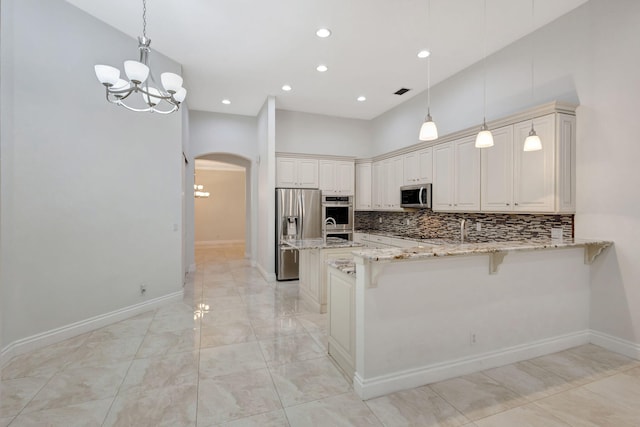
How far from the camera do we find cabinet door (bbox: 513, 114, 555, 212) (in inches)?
125

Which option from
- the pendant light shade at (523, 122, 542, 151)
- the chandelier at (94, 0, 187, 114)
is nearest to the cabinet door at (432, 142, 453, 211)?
the pendant light shade at (523, 122, 542, 151)

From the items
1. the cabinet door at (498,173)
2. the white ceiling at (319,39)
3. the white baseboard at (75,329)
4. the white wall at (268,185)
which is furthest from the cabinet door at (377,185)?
the white baseboard at (75,329)

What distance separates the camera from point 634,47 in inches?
112

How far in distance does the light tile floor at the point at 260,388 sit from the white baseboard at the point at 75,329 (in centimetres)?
8

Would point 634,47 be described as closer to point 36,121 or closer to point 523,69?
point 523,69

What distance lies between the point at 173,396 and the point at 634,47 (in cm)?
495

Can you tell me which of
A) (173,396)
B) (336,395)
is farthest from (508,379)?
(173,396)

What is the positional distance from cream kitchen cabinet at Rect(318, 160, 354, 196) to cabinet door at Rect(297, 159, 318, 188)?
0.36ft

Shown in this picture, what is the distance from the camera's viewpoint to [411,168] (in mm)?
5320

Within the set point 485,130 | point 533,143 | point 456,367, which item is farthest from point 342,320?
point 533,143

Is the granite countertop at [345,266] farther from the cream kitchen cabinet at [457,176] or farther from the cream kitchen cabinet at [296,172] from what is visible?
the cream kitchen cabinet at [296,172]

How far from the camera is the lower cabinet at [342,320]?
8.31ft

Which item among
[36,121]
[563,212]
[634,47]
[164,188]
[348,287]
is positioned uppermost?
[634,47]

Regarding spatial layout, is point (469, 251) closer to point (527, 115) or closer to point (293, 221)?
point (527, 115)
